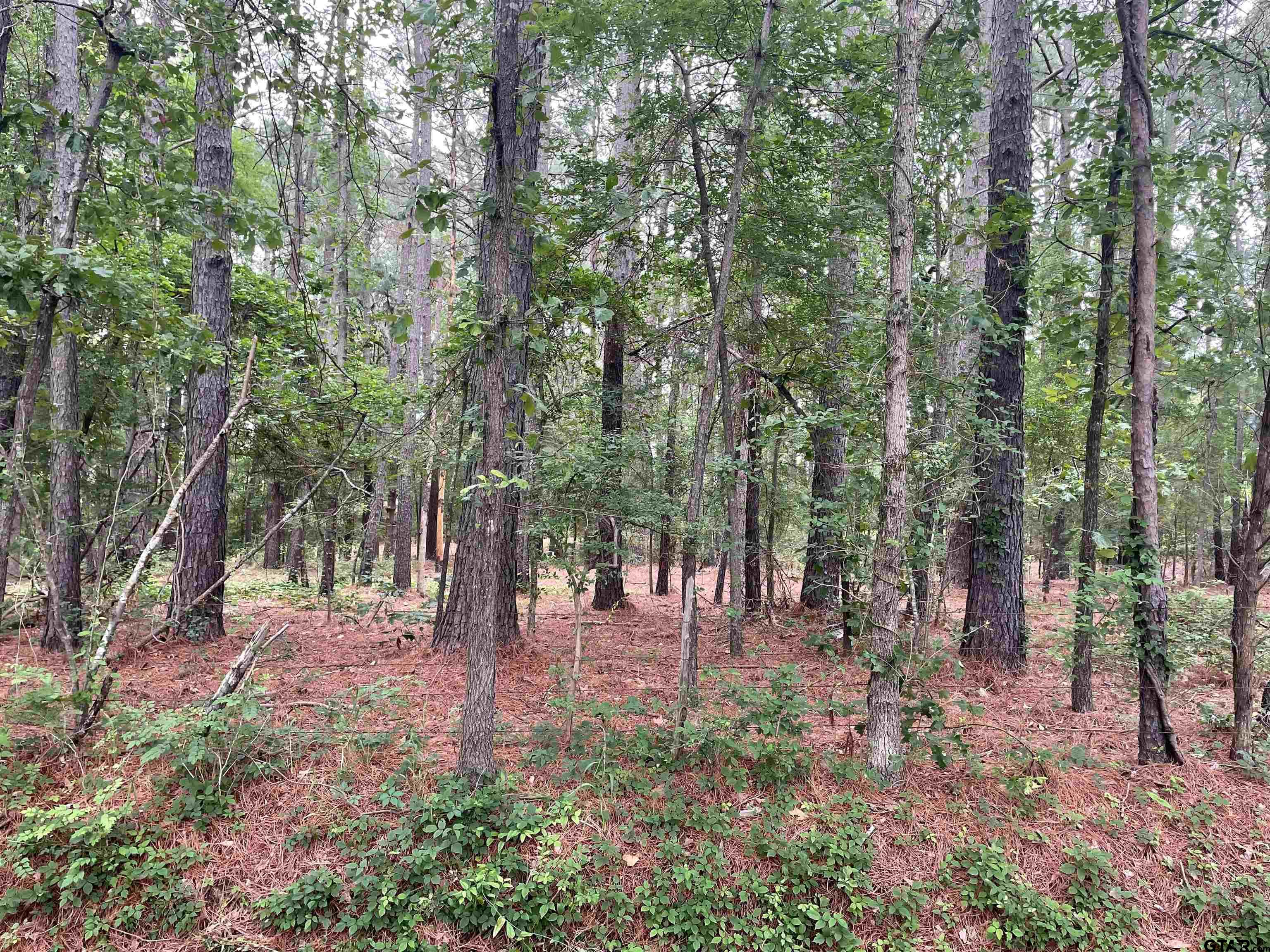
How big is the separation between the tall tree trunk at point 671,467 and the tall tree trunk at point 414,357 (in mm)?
3879

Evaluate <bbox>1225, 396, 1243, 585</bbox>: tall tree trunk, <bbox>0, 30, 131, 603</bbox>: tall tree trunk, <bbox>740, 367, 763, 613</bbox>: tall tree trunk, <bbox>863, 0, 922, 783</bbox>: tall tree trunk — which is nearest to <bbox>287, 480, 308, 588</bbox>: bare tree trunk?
<bbox>0, 30, 131, 603</bbox>: tall tree trunk

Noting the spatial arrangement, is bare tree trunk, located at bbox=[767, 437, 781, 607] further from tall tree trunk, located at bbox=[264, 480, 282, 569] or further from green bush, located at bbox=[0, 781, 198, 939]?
tall tree trunk, located at bbox=[264, 480, 282, 569]

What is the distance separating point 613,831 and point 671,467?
5.23m

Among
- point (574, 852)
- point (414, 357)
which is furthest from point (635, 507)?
point (414, 357)

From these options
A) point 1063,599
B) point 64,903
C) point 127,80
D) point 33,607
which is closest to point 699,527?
point 64,903

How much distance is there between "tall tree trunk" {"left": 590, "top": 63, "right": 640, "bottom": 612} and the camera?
706 centimetres

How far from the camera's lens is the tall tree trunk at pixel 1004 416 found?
23.3ft

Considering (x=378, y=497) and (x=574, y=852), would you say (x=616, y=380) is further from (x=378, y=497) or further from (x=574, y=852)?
(x=574, y=852)

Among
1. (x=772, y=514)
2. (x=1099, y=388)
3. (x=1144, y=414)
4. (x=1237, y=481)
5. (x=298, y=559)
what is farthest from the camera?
(x=298, y=559)

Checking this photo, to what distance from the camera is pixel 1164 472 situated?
743cm

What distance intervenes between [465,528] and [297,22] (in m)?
3.91

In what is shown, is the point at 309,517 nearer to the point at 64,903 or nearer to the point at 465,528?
the point at 465,528

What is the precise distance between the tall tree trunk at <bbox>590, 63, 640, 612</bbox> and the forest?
6.0 inches

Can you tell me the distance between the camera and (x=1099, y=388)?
5.74 m
